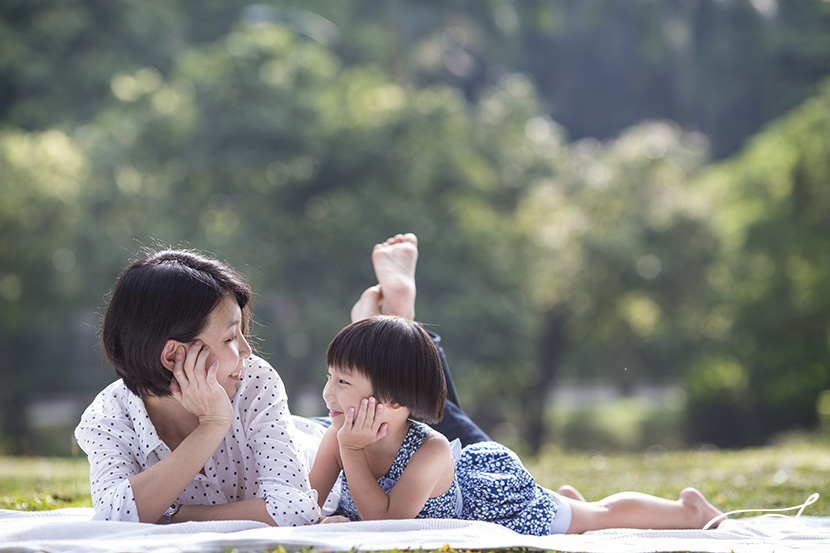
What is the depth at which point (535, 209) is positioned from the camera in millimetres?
18812

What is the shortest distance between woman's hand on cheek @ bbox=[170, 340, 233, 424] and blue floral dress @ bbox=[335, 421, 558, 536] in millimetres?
600

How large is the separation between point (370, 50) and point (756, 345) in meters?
13.3

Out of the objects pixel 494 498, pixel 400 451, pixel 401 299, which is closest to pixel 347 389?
pixel 400 451

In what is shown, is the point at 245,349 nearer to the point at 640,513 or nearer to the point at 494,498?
the point at 494,498

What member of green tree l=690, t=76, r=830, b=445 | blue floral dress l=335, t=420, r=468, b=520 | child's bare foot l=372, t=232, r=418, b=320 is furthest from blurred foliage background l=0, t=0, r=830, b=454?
blue floral dress l=335, t=420, r=468, b=520

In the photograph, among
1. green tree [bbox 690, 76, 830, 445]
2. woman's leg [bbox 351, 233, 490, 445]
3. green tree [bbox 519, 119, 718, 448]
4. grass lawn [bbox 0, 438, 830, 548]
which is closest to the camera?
woman's leg [bbox 351, 233, 490, 445]

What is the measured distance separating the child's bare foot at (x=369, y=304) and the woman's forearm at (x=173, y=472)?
1.39 meters

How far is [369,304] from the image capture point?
3939 millimetres

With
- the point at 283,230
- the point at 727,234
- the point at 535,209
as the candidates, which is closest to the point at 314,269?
the point at 283,230

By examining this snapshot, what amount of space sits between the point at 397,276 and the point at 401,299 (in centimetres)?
11

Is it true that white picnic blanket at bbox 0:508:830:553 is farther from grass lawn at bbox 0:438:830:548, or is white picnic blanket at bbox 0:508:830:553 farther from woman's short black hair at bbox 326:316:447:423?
grass lawn at bbox 0:438:830:548

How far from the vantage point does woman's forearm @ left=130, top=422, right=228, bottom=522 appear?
251cm

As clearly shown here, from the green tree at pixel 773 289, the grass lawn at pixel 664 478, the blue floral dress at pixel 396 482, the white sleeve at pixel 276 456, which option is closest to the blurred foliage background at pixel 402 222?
the green tree at pixel 773 289

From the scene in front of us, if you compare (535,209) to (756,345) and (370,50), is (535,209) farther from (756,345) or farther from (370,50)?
(370,50)
